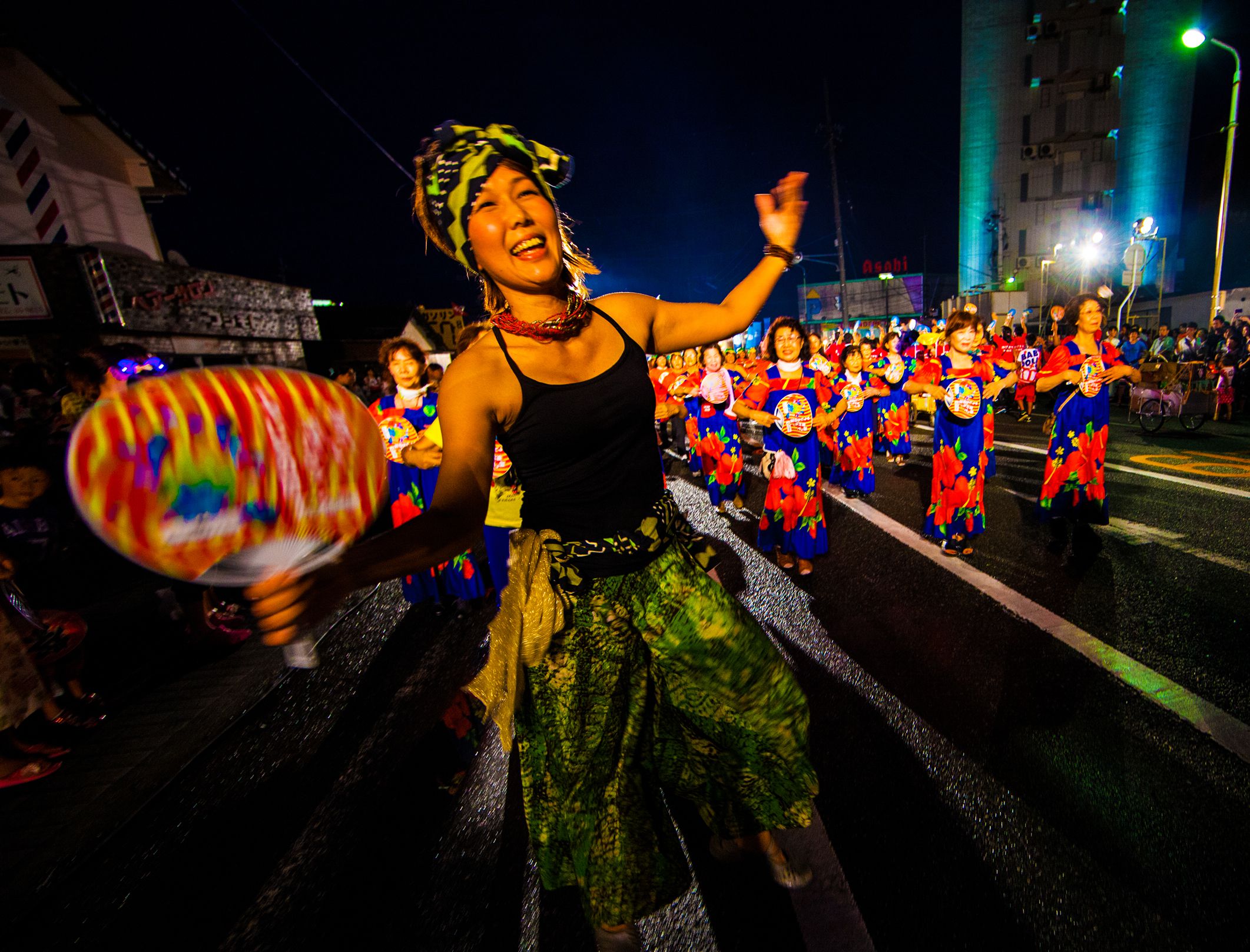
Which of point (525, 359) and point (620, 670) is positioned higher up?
point (525, 359)

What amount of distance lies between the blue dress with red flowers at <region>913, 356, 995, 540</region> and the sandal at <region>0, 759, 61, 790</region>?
613 cm

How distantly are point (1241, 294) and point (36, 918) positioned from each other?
37.8 metres

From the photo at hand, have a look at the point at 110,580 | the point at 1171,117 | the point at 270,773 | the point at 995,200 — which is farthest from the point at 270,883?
the point at 1171,117

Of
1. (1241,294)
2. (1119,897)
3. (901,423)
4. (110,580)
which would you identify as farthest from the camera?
(1241,294)

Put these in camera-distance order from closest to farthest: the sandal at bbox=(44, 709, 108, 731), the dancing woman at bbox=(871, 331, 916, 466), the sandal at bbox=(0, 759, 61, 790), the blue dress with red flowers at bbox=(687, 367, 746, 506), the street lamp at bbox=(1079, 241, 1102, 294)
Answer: the sandal at bbox=(0, 759, 61, 790), the sandal at bbox=(44, 709, 108, 731), the blue dress with red flowers at bbox=(687, 367, 746, 506), the dancing woman at bbox=(871, 331, 916, 466), the street lamp at bbox=(1079, 241, 1102, 294)

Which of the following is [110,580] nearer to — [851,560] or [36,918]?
[36,918]

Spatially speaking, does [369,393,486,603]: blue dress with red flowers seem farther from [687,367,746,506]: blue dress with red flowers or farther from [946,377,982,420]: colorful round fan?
[946,377,982,420]: colorful round fan

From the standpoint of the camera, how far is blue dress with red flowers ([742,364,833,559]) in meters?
4.44

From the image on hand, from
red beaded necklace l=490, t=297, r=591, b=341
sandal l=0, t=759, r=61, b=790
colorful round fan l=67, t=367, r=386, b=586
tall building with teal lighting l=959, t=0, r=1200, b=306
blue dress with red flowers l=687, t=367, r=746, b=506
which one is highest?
tall building with teal lighting l=959, t=0, r=1200, b=306

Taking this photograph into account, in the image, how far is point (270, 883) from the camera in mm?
2145

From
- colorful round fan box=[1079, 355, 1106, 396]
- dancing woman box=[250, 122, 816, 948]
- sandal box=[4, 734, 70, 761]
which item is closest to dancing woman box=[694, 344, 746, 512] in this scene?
colorful round fan box=[1079, 355, 1106, 396]

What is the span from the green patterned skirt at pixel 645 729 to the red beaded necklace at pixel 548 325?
2.25ft

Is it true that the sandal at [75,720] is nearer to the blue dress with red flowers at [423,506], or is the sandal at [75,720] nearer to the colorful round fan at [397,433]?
the blue dress with red flowers at [423,506]

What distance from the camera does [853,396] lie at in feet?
18.5
